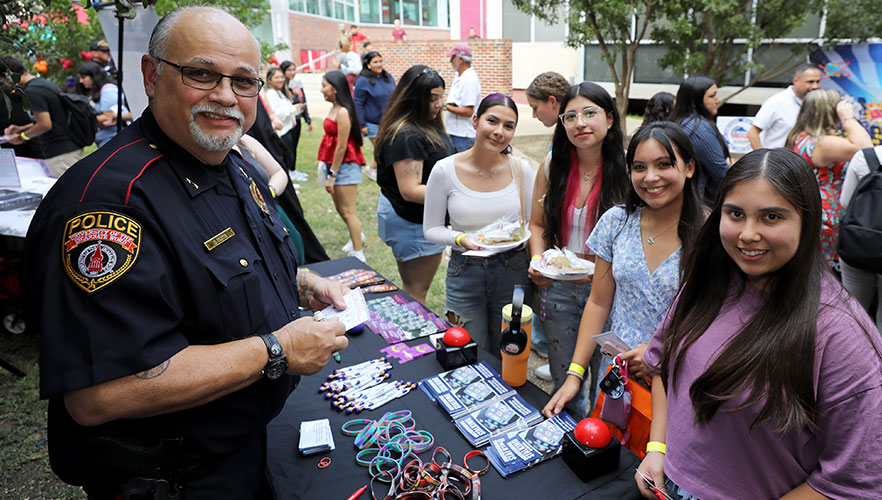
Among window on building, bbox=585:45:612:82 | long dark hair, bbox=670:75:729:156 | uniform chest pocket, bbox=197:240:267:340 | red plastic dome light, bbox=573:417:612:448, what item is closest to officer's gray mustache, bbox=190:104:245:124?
uniform chest pocket, bbox=197:240:267:340

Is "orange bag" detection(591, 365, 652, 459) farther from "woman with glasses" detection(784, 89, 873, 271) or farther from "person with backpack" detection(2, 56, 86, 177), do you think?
"person with backpack" detection(2, 56, 86, 177)

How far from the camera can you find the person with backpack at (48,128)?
5738 millimetres

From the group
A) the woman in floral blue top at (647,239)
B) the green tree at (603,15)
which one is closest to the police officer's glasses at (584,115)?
the woman in floral blue top at (647,239)

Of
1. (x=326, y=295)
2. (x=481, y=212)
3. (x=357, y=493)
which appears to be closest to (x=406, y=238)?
(x=481, y=212)

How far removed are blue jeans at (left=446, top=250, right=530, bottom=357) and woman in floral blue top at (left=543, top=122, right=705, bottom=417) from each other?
29.5 inches

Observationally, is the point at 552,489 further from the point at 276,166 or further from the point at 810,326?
the point at 276,166

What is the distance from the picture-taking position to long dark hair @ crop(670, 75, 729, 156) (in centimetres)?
414

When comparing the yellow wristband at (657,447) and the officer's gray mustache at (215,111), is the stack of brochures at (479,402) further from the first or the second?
the officer's gray mustache at (215,111)

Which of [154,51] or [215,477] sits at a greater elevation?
[154,51]

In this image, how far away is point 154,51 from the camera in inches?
58.5

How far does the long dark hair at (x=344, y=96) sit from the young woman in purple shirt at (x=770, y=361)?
421 cm

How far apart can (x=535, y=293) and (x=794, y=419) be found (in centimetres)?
188

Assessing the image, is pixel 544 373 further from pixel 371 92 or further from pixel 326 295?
pixel 371 92

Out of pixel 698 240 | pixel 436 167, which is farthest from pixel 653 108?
pixel 698 240
